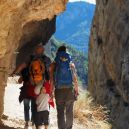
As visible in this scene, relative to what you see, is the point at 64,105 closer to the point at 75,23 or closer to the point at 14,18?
the point at 14,18

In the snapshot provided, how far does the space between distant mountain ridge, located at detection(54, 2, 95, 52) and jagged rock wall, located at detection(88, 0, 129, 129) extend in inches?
4661

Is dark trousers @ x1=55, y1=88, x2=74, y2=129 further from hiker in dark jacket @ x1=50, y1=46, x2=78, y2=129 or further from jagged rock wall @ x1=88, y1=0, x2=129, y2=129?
jagged rock wall @ x1=88, y1=0, x2=129, y2=129

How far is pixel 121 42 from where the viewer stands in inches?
1132

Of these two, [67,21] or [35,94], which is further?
[67,21]

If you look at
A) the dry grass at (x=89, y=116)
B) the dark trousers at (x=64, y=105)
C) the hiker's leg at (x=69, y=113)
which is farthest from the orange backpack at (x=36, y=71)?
the dry grass at (x=89, y=116)

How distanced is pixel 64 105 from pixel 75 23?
158m

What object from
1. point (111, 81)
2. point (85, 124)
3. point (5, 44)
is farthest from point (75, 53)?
point (5, 44)

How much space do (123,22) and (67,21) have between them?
13416cm

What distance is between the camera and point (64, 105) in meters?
10.3

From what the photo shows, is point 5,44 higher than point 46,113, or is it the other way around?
point 5,44

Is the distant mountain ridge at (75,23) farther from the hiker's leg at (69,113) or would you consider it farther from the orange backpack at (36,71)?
the orange backpack at (36,71)

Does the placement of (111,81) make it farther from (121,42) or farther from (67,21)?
(67,21)

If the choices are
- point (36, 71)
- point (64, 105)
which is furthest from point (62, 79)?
point (36, 71)

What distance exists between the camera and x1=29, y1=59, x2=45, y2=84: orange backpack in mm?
9453
